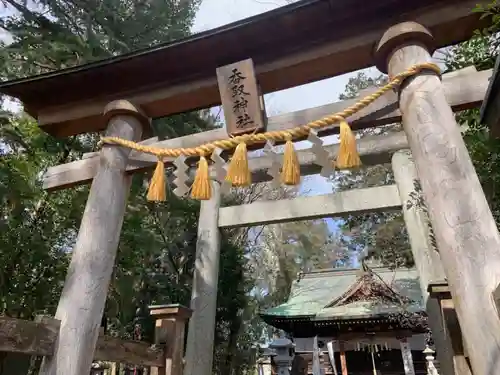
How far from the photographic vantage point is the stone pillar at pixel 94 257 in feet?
7.14

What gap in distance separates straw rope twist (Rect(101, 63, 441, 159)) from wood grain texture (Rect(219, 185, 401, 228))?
2.86 m

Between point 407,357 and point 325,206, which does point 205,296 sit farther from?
point 407,357

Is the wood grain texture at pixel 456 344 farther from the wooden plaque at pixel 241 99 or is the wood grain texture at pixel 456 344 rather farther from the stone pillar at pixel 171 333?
the stone pillar at pixel 171 333

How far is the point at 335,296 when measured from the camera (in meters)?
11.2

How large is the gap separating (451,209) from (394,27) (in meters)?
1.17

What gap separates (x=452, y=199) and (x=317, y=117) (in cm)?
96

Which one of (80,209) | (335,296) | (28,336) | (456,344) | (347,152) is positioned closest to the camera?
(28,336)

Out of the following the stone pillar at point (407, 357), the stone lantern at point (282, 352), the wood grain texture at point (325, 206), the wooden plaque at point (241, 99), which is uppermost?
the wood grain texture at point (325, 206)

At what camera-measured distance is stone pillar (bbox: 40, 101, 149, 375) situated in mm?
2176

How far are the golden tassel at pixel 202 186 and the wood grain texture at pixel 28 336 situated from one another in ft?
3.51

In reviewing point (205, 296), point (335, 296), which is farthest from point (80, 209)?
point (335, 296)

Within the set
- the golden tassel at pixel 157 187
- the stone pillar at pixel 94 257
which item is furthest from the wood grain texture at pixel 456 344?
the stone pillar at pixel 94 257

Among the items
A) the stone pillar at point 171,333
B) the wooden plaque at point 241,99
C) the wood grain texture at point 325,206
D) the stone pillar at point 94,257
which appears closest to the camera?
the stone pillar at point 94,257

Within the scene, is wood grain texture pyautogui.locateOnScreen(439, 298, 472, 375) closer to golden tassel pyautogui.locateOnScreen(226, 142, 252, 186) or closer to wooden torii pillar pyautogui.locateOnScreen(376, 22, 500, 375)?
wooden torii pillar pyautogui.locateOnScreen(376, 22, 500, 375)
